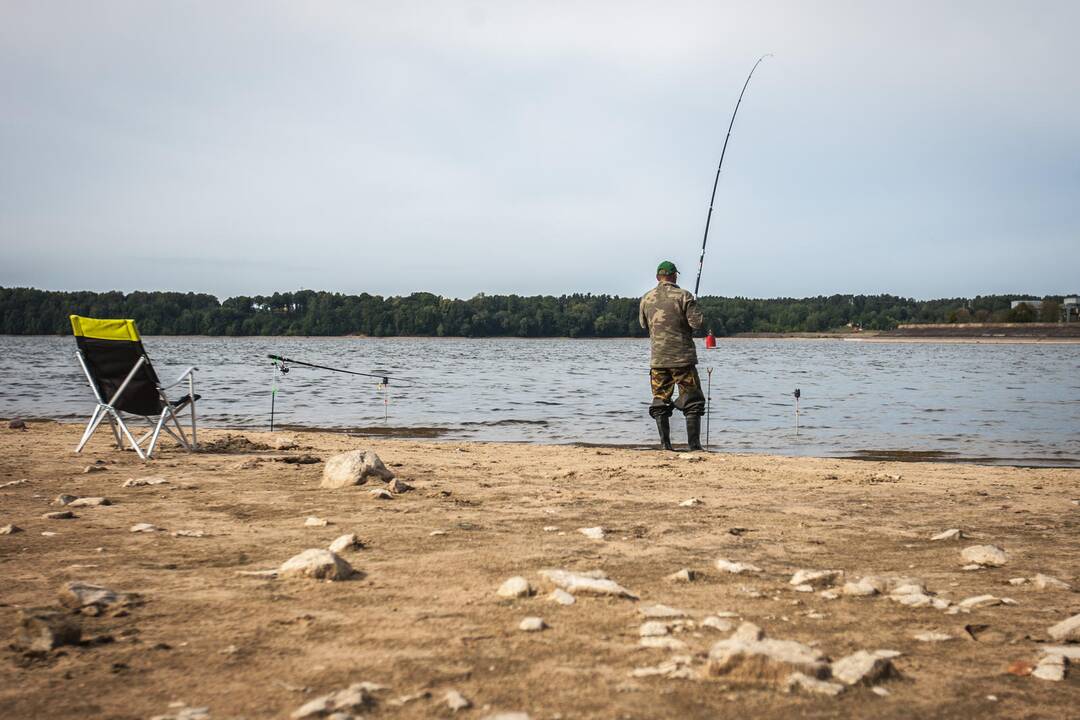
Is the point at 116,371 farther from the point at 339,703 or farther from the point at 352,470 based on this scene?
the point at 339,703

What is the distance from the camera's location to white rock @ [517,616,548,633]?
3330mm

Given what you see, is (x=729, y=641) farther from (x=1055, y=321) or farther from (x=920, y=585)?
(x=1055, y=321)

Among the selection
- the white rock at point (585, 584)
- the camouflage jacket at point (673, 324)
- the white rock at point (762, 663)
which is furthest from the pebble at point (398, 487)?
the camouflage jacket at point (673, 324)

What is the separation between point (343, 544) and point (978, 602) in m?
3.14

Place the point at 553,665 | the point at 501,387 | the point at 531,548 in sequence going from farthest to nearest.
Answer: the point at 501,387 < the point at 531,548 < the point at 553,665

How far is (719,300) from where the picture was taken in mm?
131750

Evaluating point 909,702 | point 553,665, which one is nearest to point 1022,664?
point 909,702

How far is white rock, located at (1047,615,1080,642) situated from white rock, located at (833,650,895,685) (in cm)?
85

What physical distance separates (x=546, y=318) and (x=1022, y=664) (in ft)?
402

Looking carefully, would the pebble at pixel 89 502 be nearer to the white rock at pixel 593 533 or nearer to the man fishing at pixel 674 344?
the white rock at pixel 593 533

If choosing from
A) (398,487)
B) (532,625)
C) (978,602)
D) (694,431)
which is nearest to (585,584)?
(532,625)

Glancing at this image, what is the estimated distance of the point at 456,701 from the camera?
103 inches

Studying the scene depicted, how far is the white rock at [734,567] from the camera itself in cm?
432

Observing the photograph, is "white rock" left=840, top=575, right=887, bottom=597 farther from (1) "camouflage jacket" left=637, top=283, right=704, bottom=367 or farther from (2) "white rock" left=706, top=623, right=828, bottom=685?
(1) "camouflage jacket" left=637, top=283, right=704, bottom=367
